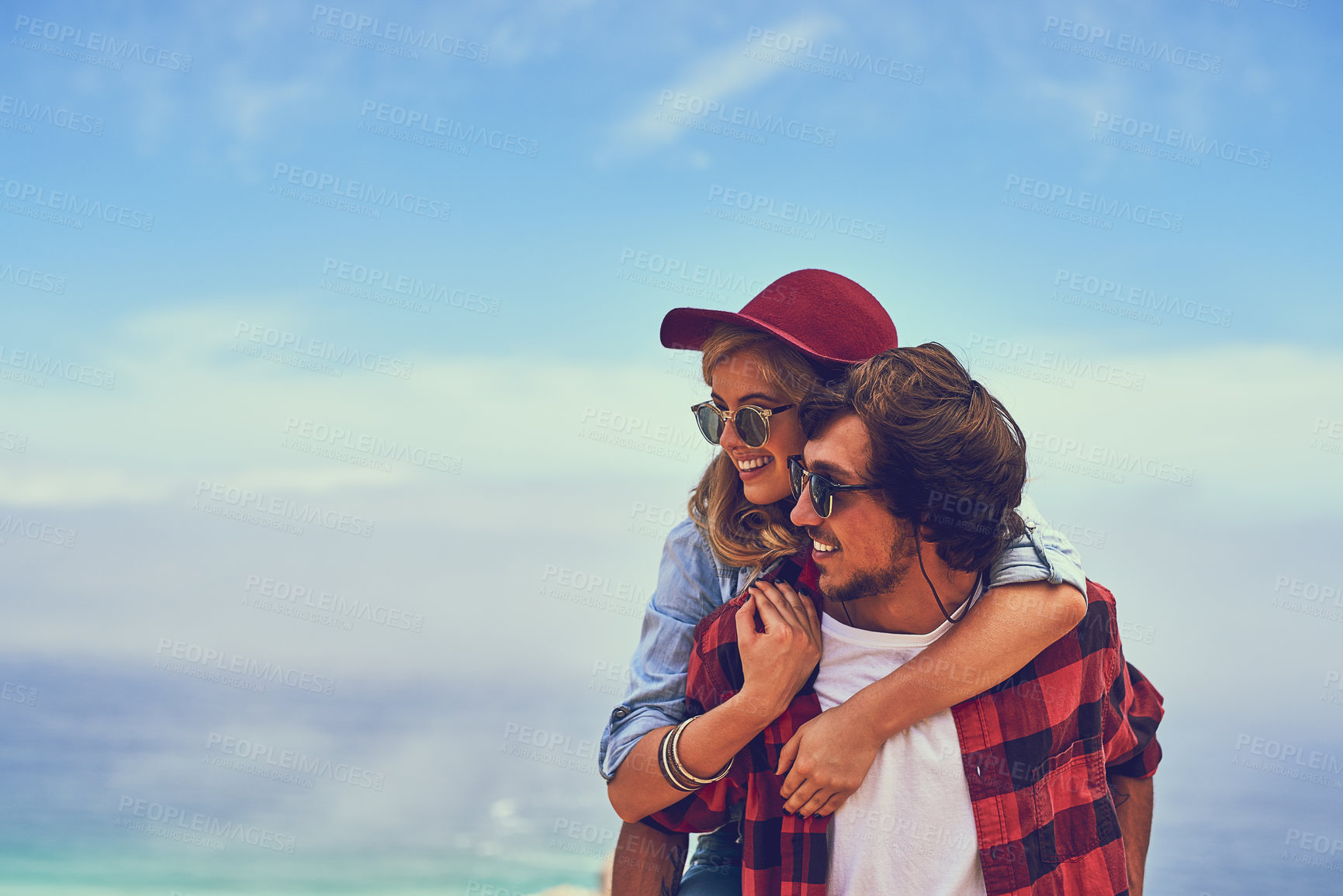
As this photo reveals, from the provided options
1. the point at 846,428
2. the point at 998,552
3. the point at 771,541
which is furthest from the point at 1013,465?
the point at 771,541

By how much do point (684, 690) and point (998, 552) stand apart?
1023mm

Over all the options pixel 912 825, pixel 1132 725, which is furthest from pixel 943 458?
pixel 1132 725

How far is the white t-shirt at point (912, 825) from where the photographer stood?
111 inches

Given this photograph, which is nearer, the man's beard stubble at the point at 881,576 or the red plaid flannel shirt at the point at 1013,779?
the red plaid flannel shirt at the point at 1013,779

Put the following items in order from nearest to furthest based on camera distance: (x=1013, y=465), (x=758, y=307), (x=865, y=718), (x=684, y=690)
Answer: (x=865, y=718) < (x=1013, y=465) < (x=684, y=690) < (x=758, y=307)

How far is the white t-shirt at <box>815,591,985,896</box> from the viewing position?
282cm

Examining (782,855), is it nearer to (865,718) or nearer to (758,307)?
(865,718)

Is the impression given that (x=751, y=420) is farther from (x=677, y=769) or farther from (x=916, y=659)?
(x=677, y=769)

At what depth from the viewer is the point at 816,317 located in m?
3.55

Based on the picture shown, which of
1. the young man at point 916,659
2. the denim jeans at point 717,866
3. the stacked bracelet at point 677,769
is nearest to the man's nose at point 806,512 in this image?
the young man at point 916,659

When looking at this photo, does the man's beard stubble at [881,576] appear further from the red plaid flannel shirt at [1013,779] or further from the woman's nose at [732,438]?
the woman's nose at [732,438]

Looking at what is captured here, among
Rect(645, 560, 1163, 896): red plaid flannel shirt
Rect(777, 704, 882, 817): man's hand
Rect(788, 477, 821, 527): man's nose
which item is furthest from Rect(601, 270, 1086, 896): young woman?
Rect(788, 477, 821, 527): man's nose

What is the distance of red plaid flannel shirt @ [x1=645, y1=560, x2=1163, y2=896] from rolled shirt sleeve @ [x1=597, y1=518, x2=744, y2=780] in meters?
0.09

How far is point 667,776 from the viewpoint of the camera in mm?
2986
